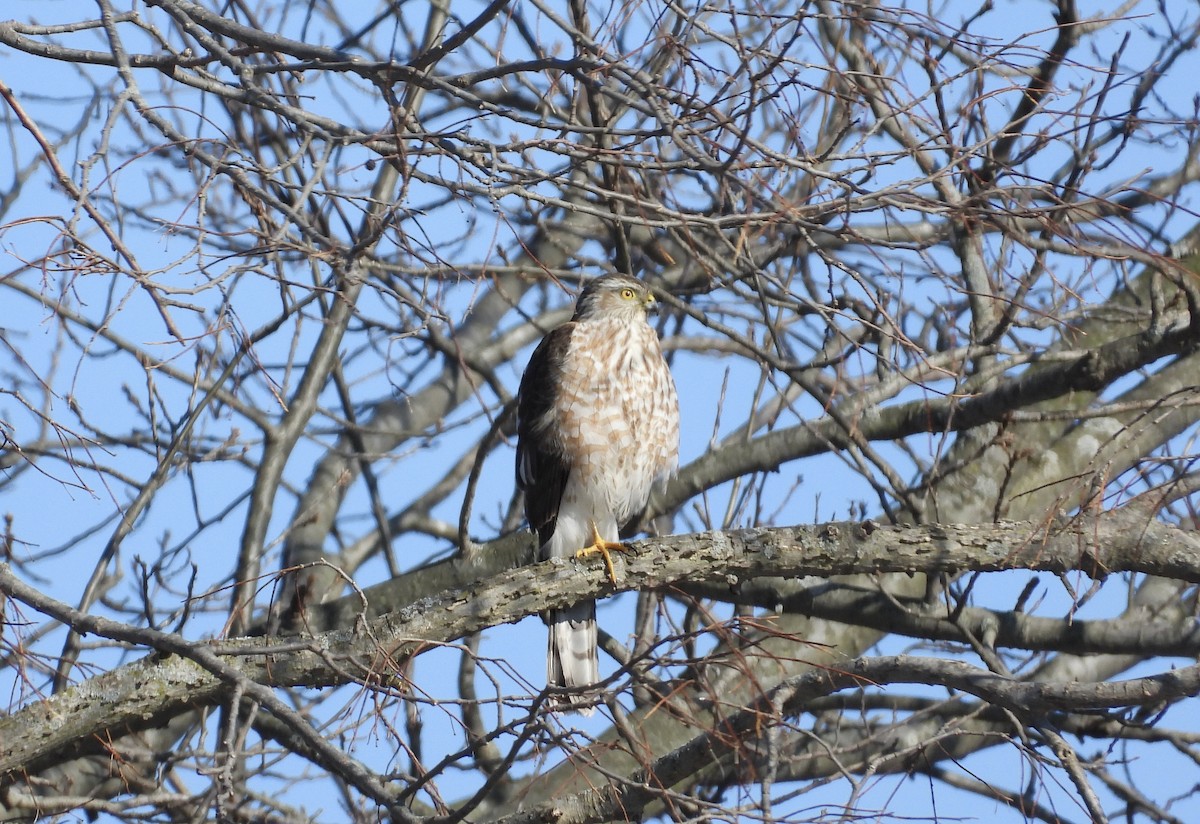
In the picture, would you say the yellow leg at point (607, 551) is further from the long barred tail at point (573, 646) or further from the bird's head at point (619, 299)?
the bird's head at point (619, 299)

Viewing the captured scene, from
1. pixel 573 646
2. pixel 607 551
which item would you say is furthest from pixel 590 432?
pixel 607 551

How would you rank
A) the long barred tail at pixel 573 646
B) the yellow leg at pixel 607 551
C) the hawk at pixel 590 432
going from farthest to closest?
the hawk at pixel 590 432, the long barred tail at pixel 573 646, the yellow leg at pixel 607 551

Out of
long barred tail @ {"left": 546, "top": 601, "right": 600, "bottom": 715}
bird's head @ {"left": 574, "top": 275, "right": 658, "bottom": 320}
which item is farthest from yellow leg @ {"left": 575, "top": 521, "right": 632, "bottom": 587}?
bird's head @ {"left": 574, "top": 275, "right": 658, "bottom": 320}

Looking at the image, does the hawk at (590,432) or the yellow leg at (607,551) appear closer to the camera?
the yellow leg at (607,551)

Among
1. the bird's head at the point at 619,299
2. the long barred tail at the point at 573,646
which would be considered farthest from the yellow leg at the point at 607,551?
the bird's head at the point at 619,299

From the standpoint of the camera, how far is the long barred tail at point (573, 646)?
15.9 feet

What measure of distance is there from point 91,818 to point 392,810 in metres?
1.95

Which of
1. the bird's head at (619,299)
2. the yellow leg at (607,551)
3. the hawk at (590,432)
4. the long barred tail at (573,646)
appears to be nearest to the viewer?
the yellow leg at (607,551)

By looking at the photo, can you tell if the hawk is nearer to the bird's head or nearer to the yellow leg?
the bird's head

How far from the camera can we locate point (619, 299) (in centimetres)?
512

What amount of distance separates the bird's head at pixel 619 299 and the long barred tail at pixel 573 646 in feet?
3.71

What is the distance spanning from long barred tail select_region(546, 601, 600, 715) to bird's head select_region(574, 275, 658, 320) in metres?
1.13

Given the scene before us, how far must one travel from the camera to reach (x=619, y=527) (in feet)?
17.7

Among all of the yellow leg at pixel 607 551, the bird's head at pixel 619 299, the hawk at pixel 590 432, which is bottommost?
the yellow leg at pixel 607 551
